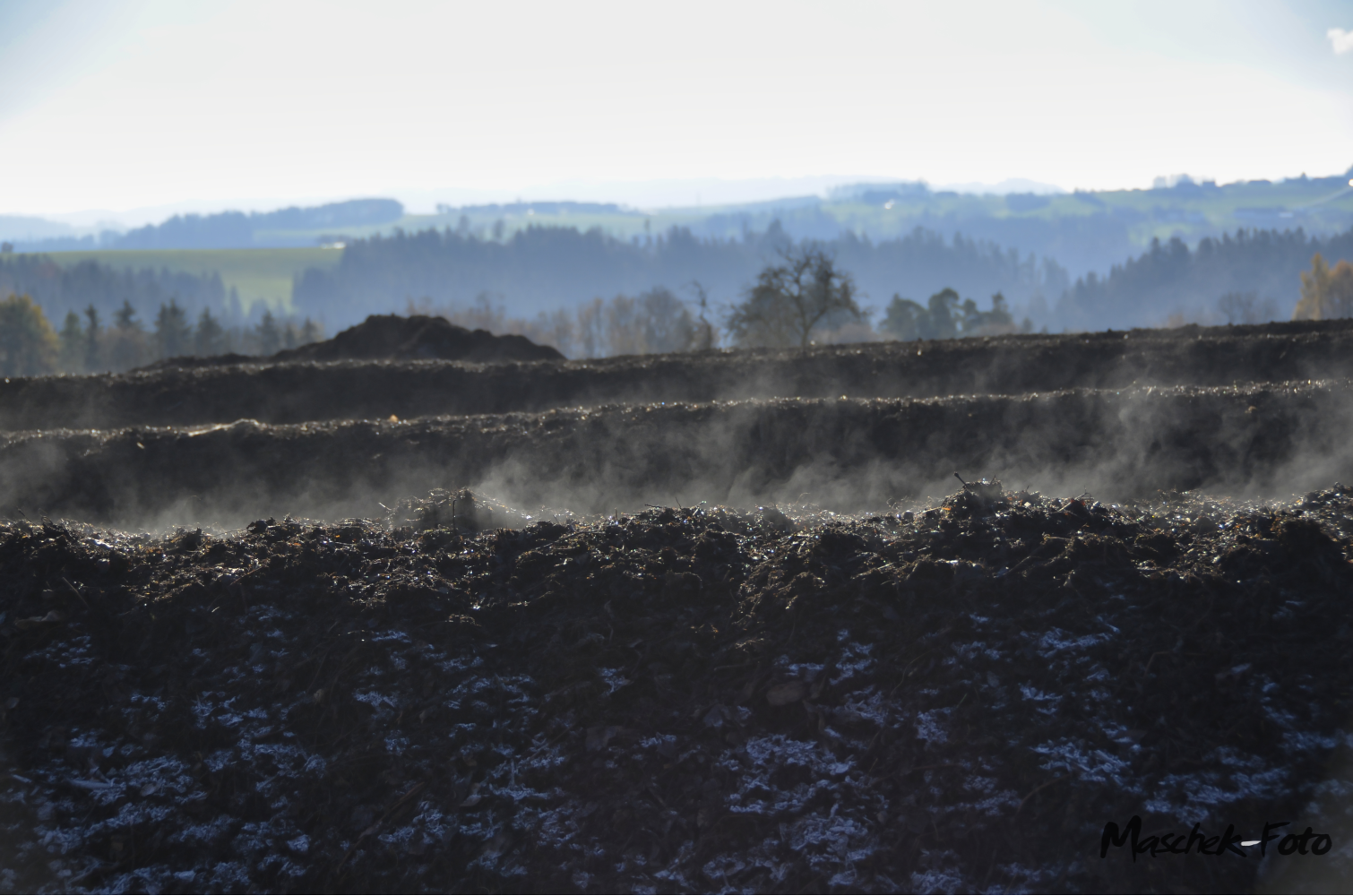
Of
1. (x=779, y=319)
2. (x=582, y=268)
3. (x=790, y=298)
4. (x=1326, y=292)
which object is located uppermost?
(x=582, y=268)

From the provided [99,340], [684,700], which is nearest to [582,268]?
[99,340]

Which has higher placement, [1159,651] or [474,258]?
[474,258]

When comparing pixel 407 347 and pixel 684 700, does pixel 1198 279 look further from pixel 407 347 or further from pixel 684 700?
pixel 684 700

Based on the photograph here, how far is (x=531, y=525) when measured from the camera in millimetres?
6023

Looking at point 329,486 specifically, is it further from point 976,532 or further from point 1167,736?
point 1167,736

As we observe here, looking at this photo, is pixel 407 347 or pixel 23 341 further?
pixel 23 341

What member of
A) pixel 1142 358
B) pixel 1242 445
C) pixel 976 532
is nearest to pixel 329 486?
pixel 976 532

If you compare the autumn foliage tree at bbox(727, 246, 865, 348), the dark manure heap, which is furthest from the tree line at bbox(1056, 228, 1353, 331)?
the dark manure heap

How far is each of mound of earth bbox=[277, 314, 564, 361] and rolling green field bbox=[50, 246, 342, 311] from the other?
6435 inches

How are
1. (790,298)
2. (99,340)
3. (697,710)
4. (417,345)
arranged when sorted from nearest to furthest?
(697,710)
(417,345)
(790,298)
(99,340)

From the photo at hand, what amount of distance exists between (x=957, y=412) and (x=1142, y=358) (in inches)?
194

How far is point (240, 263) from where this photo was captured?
631 ft

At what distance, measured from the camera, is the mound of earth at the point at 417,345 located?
841 inches

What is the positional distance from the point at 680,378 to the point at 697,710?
1137 centimetres
